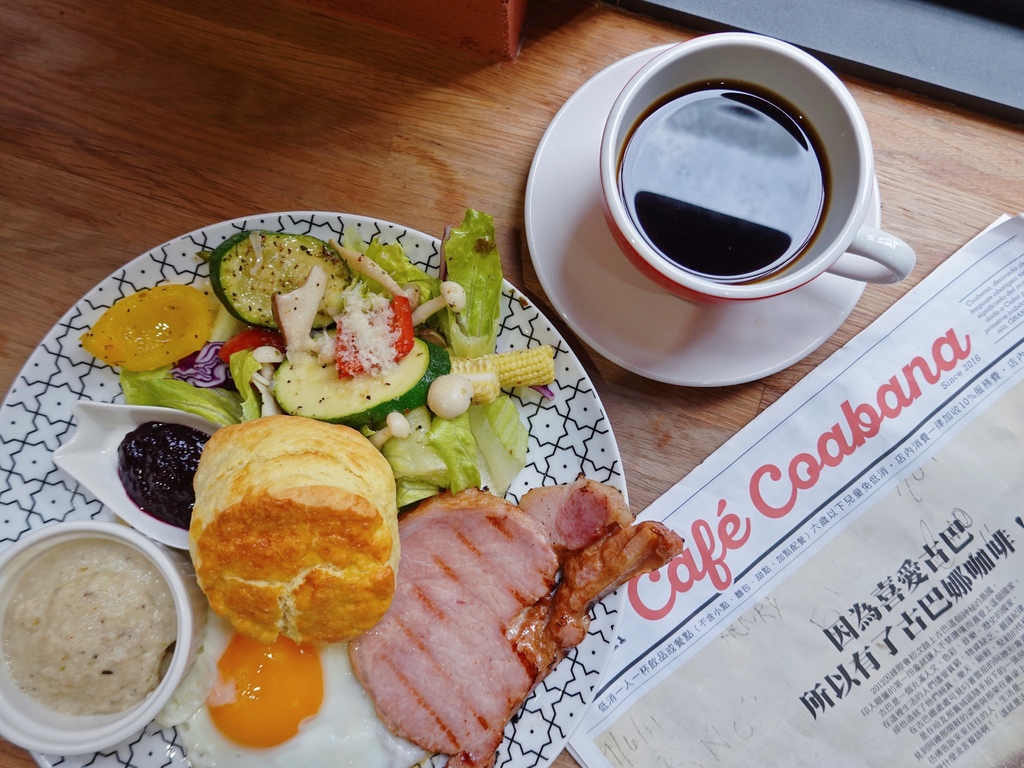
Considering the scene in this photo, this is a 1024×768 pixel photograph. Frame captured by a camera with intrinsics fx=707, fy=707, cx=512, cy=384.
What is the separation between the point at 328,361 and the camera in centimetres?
142

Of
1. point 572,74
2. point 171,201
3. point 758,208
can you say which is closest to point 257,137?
point 171,201

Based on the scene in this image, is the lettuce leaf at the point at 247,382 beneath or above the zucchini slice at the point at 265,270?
beneath

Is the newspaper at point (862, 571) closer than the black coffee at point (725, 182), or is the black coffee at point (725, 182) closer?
the black coffee at point (725, 182)

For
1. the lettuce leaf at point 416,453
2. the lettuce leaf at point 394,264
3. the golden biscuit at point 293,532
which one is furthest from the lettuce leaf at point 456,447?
the lettuce leaf at point 394,264

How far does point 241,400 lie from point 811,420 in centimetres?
128

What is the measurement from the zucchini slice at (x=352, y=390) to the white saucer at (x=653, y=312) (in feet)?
1.03

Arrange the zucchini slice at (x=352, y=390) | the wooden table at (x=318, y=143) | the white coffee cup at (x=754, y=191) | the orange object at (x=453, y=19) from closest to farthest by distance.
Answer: the white coffee cup at (x=754, y=191)
the zucchini slice at (x=352, y=390)
the orange object at (x=453, y=19)
the wooden table at (x=318, y=143)

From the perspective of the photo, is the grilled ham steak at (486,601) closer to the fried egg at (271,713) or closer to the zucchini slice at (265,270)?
the fried egg at (271,713)

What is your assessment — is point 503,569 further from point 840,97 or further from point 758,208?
point 840,97

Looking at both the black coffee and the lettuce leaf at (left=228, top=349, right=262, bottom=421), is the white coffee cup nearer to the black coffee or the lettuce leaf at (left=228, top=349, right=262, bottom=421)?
the black coffee

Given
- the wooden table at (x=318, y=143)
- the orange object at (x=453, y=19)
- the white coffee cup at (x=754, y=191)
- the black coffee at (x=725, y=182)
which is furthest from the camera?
the wooden table at (x=318, y=143)

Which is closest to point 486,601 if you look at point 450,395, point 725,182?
point 450,395

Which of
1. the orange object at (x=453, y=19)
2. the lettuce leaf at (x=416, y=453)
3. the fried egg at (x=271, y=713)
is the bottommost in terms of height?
the fried egg at (x=271, y=713)

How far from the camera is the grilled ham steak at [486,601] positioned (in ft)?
4.59
